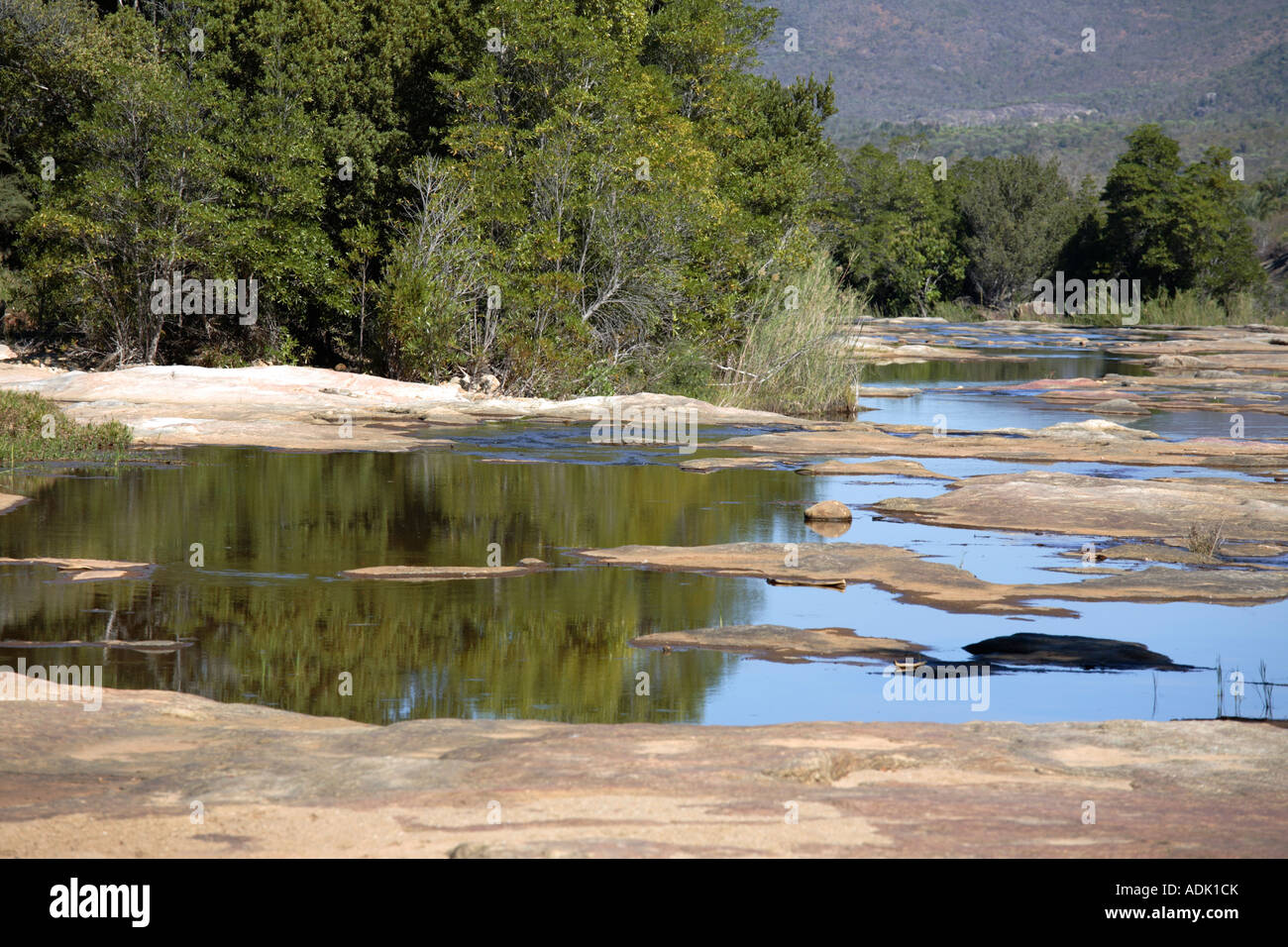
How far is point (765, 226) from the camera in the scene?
32750 mm

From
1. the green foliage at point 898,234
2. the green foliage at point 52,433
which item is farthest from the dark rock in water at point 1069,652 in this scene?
the green foliage at point 898,234

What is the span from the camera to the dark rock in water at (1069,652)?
975 centimetres

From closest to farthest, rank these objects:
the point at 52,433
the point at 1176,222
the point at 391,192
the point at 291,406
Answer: the point at 52,433 → the point at 291,406 → the point at 391,192 → the point at 1176,222

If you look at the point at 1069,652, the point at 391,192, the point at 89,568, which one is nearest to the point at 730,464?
the point at 89,568

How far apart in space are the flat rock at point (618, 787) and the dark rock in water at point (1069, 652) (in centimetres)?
227

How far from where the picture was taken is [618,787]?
6.04m

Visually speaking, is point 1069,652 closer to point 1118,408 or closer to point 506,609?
point 506,609

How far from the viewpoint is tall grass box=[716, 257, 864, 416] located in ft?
100

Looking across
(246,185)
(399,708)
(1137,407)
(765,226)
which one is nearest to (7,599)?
(399,708)

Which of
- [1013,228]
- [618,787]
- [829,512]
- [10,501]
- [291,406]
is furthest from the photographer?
[1013,228]

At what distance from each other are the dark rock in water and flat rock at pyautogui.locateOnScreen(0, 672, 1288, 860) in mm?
2266

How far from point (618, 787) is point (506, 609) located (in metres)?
5.27
